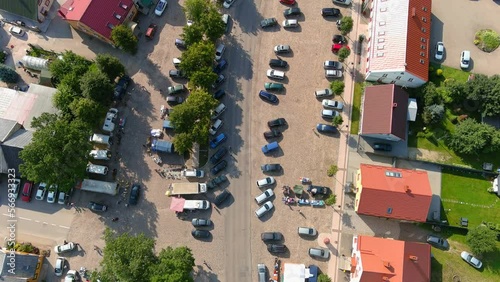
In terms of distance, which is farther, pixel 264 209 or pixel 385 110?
pixel 264 209

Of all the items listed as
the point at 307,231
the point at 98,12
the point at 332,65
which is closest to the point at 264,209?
the point at 307,231

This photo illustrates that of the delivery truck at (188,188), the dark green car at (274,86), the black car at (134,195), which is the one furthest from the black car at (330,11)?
the black car at (134,195)

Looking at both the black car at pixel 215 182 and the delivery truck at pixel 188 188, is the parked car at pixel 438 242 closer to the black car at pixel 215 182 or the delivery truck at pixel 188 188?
the black car at pixel 215 182

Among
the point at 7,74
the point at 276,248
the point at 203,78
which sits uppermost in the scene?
the point at 203,78

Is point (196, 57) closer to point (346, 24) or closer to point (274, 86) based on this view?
point (274, 86)

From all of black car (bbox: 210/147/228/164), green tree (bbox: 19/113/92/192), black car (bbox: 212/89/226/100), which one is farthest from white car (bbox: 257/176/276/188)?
green tree (bbox: 19/113/92/192)

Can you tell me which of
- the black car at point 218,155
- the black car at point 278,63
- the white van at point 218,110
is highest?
the black car at point 278,63
